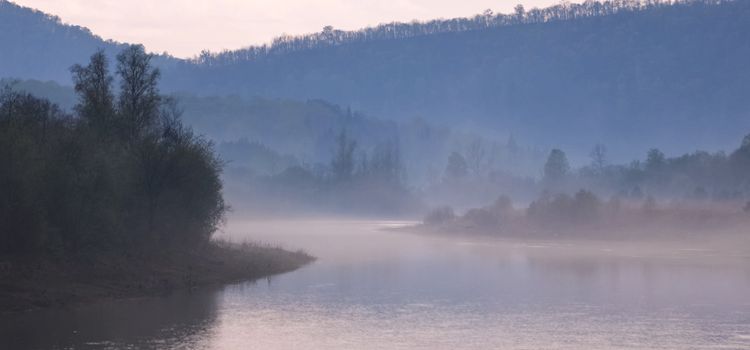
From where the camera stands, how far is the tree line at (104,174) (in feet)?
174

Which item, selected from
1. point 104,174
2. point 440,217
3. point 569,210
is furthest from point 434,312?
point 440,217

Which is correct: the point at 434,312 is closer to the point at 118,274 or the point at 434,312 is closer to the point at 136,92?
the point at 118,274

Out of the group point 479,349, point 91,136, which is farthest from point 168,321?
point 91,136

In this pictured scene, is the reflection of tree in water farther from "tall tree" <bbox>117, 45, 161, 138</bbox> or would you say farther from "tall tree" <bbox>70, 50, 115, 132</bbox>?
"tall tree" <bbox>117, 45, 161, 138</bbox>

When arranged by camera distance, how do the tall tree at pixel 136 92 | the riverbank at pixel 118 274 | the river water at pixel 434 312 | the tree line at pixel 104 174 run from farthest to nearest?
1. the tall tree at pixel 136 92
2. the tree line at pixel 104 174
3. the riverbank at pixel 118 274
4. the river water at pixel 434 312

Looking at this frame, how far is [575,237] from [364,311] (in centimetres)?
8804

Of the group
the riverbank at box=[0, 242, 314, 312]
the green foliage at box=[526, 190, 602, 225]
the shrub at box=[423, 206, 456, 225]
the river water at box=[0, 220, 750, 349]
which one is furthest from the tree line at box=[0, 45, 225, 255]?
the shrub at box=[423, 206, 456, 225]

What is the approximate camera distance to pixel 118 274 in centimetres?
5834

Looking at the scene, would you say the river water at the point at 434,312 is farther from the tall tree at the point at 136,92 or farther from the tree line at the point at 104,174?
the tall tree at the point at 136,92

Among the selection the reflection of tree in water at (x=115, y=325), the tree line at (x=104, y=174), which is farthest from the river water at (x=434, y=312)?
the tree line at (x=104, y=174)

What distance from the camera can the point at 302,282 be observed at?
6900 centimetres

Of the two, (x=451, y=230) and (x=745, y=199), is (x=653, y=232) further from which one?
(x=451, y=230)

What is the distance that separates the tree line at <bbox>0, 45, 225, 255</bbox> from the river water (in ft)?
20.8

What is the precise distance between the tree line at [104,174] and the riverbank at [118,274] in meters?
1.16
